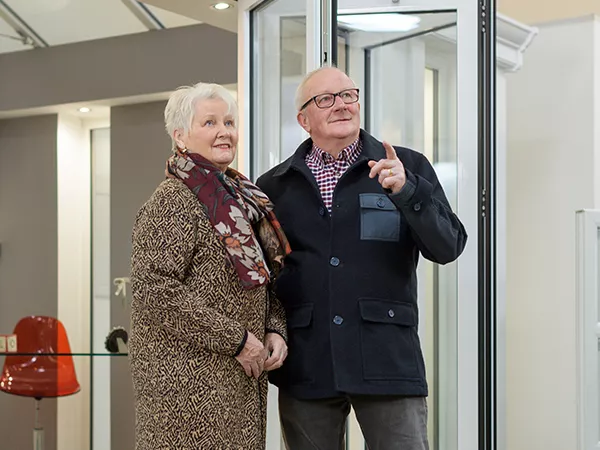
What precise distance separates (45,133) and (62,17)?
0.95 m

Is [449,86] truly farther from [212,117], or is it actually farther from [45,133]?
[45,133]

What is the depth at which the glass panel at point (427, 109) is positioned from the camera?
2512mm

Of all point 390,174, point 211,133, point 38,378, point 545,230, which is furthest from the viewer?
point 545,230

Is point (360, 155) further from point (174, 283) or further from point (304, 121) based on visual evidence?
point (174, 283)

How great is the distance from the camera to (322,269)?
1.80 metres

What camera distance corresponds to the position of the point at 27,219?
6.47m

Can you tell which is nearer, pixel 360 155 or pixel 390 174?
pixel 390 174

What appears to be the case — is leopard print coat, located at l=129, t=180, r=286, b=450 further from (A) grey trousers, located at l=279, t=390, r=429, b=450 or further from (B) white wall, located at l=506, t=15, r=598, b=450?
(B) white wall, located at l=506, t=15, r=598, b=450

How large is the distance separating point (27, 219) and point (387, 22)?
4576mm

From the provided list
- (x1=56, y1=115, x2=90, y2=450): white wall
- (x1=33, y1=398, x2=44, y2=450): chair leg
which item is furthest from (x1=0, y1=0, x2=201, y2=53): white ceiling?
(x1=33, y1=398, x2=44, y2=450): chair leg

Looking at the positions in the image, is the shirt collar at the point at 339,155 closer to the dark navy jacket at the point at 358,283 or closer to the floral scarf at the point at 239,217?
the dark navy jacket at the point at 358,283

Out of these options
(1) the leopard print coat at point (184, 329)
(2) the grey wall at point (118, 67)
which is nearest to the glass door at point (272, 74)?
(1) the leopard print coat at point (184, 329)

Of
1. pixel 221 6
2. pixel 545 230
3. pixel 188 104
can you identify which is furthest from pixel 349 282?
pixel 545 230

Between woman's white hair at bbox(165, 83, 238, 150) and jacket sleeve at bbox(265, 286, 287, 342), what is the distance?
39cm
